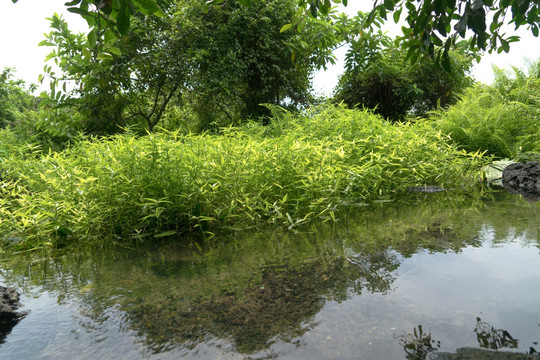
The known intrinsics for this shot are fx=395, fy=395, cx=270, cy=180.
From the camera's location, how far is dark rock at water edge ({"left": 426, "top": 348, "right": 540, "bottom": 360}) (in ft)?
3.70

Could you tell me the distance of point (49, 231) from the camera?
2.58 meters

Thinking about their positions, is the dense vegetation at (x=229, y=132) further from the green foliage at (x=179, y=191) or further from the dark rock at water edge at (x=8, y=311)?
the dark rock at water edge at (x=8, y=311)

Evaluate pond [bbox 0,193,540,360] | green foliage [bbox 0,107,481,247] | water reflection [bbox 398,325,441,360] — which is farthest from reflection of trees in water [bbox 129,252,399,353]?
green foliage [bbox 0,107,481,247]

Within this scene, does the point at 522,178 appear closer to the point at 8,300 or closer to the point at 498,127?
the point at 498,127

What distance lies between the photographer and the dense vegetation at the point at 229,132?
279 centimetres

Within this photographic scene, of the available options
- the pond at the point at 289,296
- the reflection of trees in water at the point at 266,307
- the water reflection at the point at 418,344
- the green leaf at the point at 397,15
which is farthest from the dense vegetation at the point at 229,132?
the water reflection at the point at 418,344

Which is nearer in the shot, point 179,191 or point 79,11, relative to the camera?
point 79,11

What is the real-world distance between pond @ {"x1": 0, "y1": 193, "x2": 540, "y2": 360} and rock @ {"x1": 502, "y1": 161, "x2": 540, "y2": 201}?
194 cm

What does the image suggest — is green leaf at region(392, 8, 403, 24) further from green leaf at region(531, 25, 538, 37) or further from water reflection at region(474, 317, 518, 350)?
water reflection at region(474, 317, 518, 350)

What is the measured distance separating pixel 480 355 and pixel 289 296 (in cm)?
68

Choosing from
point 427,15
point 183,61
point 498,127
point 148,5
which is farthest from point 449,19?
point 183,61

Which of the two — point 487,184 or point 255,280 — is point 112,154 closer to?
point 255,280

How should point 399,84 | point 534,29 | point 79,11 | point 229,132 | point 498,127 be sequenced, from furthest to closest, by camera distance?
point 399,84 → point 498,127 → point 229,132 → point 534,29 → point 79,11

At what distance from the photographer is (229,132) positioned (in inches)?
166
